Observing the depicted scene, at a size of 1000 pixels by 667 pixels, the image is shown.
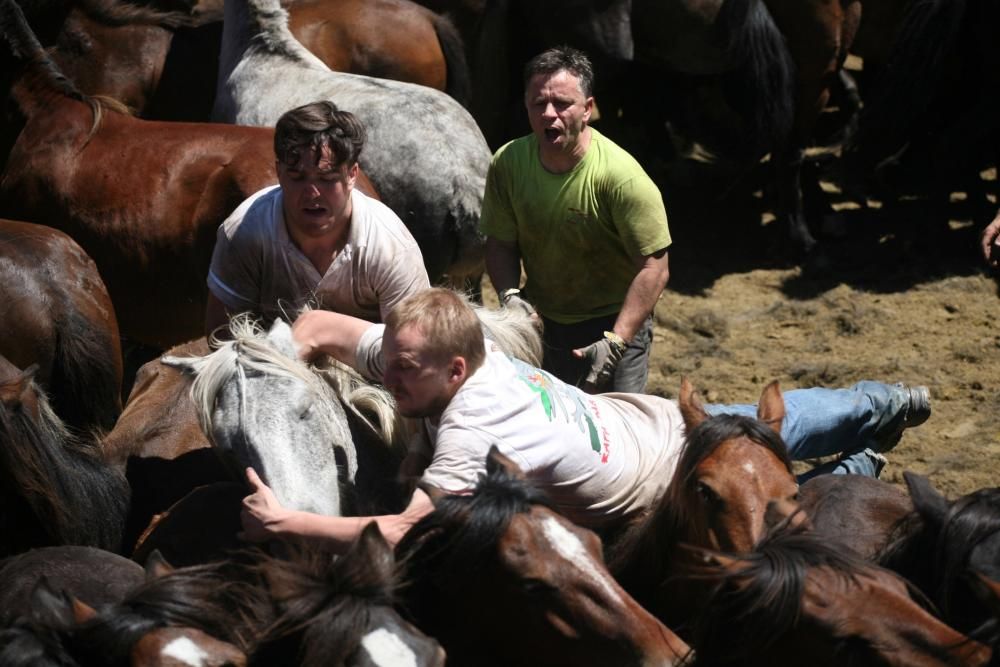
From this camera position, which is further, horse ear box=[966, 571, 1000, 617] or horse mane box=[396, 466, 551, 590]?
horse mane box=[396, 466, 551, 590]

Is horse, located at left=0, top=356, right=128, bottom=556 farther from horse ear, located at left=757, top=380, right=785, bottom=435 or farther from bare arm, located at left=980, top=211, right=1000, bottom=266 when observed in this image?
bare arm, located at left=980, top=211, right=1000, bottom=266

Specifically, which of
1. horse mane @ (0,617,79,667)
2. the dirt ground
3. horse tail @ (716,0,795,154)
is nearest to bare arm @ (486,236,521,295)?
the dirt ground

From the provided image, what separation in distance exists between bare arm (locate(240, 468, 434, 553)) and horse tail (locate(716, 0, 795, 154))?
5.14 meters

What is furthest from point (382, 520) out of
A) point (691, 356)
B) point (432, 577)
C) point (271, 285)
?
point (691, 356)

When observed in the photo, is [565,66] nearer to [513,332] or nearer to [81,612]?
[513,332]

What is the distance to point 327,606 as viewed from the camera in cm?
220

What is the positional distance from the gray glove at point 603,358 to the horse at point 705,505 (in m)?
0.80

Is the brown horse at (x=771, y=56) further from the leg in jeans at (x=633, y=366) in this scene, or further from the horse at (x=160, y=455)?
the horse at (x=160, y=455)

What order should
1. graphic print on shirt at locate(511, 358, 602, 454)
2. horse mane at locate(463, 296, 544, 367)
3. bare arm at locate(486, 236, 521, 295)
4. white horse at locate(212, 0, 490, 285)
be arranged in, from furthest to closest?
white horse at locate(212, 0, 490, 285)
bare arm at locate(486, 236, 521, 295)
horse mane at locate(463, 296, 544, 367)
graphic print on shirt at locate(511, 358, 602, 454)

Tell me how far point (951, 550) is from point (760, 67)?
499 centimetres

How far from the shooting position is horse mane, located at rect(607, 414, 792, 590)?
2.69 meters

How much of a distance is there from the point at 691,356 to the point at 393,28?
2287 millimetres

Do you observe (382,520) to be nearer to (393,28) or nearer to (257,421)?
(257,421)

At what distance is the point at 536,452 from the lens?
2764 millimetres
